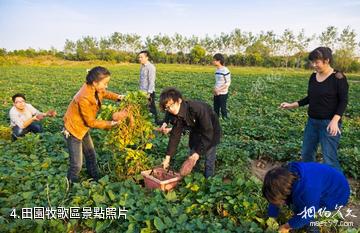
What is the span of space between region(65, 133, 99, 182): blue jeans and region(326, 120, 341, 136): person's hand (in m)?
3.30

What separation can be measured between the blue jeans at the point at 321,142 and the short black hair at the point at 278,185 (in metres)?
1.96

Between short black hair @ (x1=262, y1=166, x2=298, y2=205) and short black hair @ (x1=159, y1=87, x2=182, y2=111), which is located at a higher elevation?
short black hair @ (x1=159, y1=87, x2=182, y2=111)

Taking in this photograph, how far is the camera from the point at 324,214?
3.31 m

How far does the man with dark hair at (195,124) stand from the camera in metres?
3.74

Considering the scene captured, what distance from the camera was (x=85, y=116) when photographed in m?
4.21

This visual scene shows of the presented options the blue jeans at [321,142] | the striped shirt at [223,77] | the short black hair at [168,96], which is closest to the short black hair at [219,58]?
the striped shirt at [223,77]

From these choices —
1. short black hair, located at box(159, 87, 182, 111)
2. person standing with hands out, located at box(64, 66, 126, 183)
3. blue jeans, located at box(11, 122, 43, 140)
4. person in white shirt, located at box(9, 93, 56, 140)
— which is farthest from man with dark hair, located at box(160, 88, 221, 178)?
blue jeans, located at box(11, 122, 43, 140)

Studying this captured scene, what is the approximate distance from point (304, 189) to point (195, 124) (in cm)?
175

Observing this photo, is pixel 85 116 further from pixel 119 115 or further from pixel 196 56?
pixel 196 56

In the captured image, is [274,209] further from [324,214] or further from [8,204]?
[8,204]

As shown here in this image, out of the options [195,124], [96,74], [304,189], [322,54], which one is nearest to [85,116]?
[96,74]

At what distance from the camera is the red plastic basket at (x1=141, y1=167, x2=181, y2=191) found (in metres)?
4.26

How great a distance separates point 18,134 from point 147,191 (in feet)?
12.7

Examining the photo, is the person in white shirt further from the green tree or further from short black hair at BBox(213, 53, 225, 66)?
the green tree
